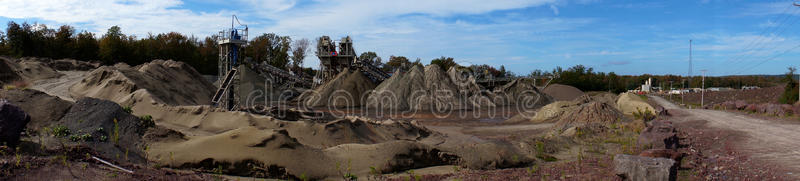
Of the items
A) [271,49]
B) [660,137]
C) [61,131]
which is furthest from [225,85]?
[271,49]

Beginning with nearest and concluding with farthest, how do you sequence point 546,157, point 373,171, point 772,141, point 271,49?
point 373,171 → point 546,157 → point 772,141 → point 271,49

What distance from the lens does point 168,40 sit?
60.2 m

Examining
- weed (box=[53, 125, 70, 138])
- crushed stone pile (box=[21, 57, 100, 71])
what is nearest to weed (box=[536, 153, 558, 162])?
weed (box=[53, 125, 70, 138])

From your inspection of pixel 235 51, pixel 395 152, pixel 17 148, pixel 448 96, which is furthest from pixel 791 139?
pixel 448 96

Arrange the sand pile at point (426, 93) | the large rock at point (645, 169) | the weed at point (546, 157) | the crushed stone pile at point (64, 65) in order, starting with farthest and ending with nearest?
the crushed stone pile at point (64, 65)
the sand pile at point (426, 93)
the weed at point (546, 157)
the large rock at point (645, 169)

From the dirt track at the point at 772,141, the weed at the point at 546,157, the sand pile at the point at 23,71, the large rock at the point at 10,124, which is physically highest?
the sand pile at the point at 23,71

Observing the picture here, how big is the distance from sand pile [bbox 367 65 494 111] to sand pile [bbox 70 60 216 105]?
12.7m

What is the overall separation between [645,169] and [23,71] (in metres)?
39.1

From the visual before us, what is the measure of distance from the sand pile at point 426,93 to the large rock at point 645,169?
2839 centimetres

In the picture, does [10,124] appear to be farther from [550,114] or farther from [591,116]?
[550,114]

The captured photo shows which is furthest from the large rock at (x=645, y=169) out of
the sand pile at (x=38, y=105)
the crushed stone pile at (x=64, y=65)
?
the crushed stone pile at (x=64, y=65)

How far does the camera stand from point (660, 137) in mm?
12141

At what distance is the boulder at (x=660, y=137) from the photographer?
11993 mm

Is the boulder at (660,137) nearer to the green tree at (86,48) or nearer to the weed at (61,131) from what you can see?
the weed at (61,131)
